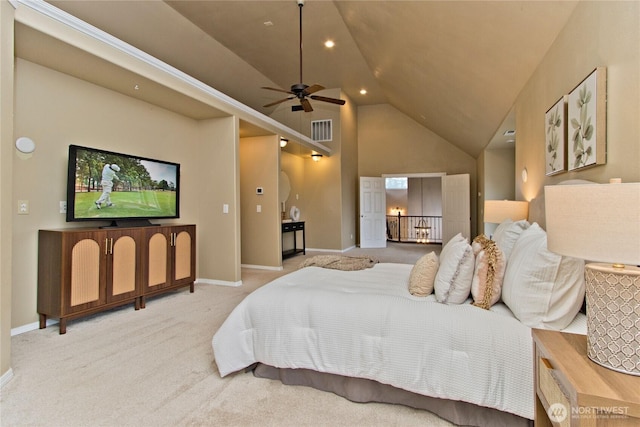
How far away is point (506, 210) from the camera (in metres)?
3.39

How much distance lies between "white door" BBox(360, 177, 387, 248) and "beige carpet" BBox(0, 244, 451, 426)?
6.15m

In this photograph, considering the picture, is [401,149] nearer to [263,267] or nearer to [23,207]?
[263,267]

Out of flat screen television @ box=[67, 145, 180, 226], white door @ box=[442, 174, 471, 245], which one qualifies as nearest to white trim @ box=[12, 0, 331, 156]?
flat screen television @ box=[67, 145, 180, 226]

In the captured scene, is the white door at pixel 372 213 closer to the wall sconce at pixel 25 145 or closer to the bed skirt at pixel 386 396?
the bed skirt at pixel 386 396

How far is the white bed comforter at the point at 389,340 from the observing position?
1.49 metres

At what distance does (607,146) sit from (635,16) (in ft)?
1.89

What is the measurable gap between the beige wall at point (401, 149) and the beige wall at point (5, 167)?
782cm

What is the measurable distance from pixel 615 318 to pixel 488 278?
32.8 inches

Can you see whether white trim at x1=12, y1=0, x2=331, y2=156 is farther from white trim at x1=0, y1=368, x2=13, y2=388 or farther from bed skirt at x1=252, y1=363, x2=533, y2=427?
bed skirt at x1=252, y1=363, x2=533, y2=427

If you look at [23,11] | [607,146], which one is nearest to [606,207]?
[607,146]

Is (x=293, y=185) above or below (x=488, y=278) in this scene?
above

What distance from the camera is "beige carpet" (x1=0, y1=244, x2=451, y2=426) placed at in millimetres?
1636

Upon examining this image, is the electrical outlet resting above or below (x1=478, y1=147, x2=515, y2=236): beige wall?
below

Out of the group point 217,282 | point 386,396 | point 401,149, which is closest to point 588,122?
point 386,396
